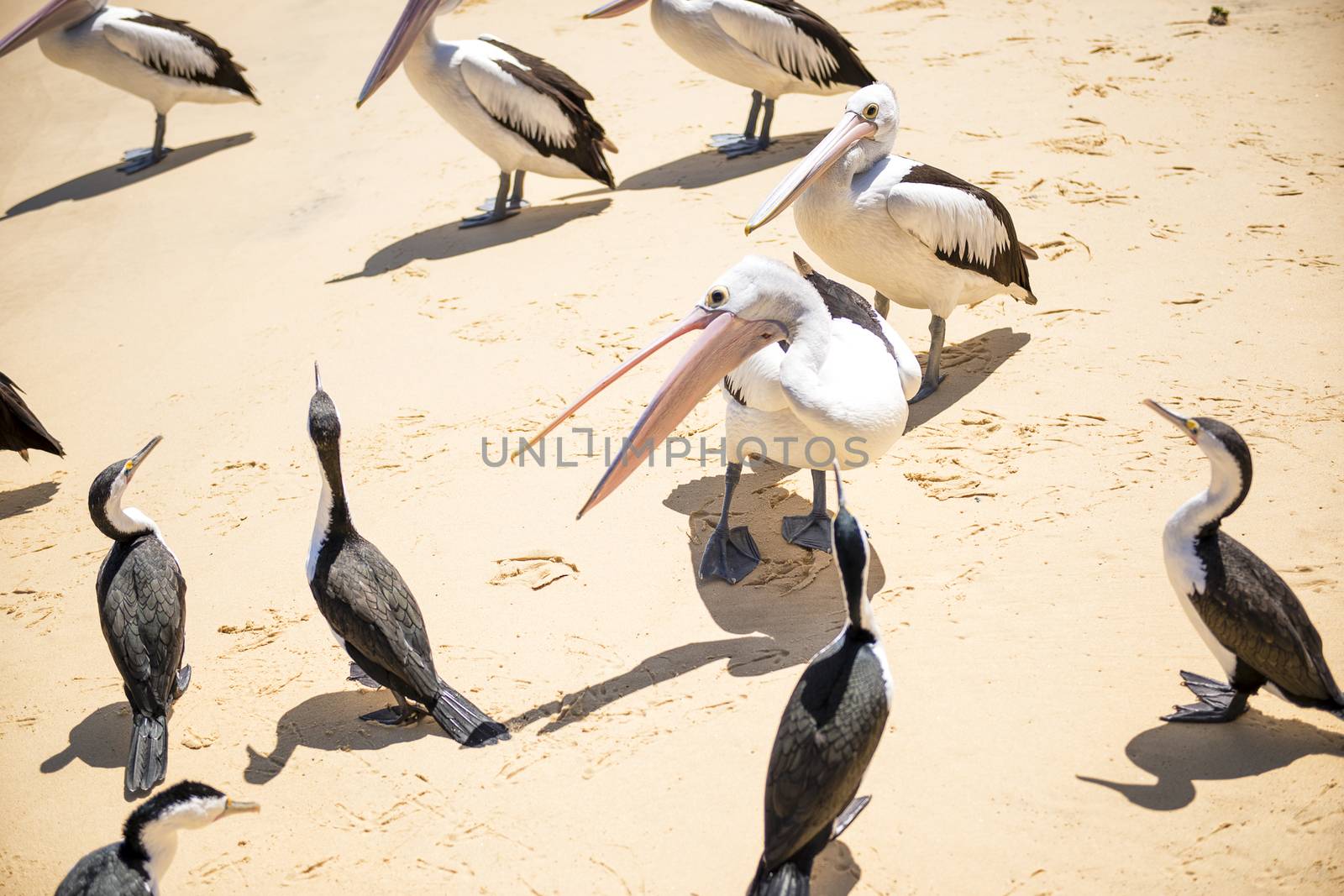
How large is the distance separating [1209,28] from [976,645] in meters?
6.86

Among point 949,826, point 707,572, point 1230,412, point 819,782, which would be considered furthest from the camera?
point 1230,412

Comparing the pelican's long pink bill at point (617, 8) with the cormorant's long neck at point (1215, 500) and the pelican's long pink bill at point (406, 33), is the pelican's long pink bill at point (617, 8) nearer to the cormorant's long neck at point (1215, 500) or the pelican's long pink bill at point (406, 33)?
the pelican's long pink bill at point (406, 33)

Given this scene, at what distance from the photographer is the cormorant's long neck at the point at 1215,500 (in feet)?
10.5

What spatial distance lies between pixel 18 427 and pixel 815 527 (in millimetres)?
3983

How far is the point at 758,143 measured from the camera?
8008 mm

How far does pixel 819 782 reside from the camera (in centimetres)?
282

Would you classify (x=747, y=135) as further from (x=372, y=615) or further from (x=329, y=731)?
(x=329, y=731)

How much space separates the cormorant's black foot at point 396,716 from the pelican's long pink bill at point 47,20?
26.1ft

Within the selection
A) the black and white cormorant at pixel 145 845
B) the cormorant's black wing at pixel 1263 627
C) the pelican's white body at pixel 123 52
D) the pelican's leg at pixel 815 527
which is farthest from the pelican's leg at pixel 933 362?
the pelican's white body at pixel 123 52

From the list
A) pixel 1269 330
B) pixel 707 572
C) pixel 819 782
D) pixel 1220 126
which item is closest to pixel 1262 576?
pixel 819 782

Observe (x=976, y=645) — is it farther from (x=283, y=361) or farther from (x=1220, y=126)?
(x=1220, y=126)

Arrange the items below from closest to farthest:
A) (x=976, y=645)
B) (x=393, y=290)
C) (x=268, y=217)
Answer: (x=976, y=645) → (x=393, y=290) → (x=268, y=217)

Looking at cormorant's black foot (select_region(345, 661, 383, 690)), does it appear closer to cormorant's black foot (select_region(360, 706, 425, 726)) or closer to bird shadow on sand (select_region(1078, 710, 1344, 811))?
cormorant's black foot (select_region(360, 706, 425, 726))

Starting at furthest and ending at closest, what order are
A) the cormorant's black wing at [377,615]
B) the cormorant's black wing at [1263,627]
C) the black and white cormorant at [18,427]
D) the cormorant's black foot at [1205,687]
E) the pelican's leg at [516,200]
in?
the pelican's leg at [516,200] → the black and white cormorant at [18,427] → the cormorant's black wing at [377,615] → the cormorant's black foot at [1205,687] → the cormorant's black wing at [1263,627]
